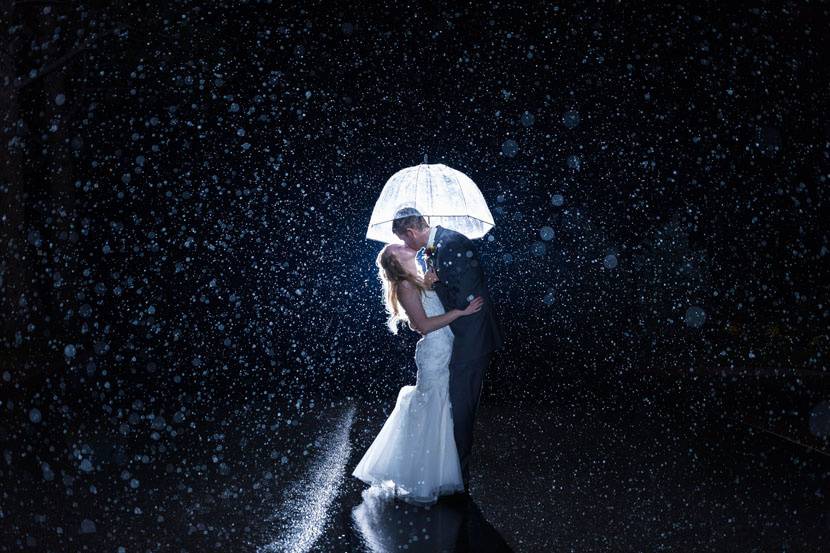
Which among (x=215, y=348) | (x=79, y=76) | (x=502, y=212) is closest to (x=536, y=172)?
(x=502, y=212)

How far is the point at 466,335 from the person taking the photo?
5359 millimetres

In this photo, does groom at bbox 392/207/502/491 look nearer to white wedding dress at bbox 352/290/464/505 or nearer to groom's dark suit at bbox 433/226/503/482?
groom's dark suit at bbox 433/226/503/482

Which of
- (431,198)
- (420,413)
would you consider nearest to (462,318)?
(420,413)

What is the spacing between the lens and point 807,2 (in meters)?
13.1

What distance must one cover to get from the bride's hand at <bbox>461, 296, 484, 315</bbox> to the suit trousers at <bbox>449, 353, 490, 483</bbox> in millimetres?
370

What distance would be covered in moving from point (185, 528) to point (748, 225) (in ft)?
49.3

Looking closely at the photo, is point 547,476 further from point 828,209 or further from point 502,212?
point 502,212

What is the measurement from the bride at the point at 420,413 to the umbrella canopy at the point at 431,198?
0.50 metres

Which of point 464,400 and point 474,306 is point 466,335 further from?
point 464,400

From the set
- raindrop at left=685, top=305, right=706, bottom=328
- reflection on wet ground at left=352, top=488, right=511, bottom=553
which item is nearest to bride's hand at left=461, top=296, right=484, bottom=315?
reflection on wet ground at left=352, top=488, right=511, bottom=553

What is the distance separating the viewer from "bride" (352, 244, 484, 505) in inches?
207

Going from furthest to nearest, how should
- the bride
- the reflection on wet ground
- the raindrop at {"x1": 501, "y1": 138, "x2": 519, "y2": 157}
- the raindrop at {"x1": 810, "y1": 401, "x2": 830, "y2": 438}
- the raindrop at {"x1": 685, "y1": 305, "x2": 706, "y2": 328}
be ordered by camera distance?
1. the raindrop at {"x1": 501, "y1": 138, "x2": 519, "y2": 157}
2. the raindrop at {"x1": 685, "y1": 305, "x2": 706, "y2": 328}
3. the raindrop at {"x1": 810, "y1": 401, "x2": 830, "y2": 438}
4. the bride
5. the reflection on wet ground

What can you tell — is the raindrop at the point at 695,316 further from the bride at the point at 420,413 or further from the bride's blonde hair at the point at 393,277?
the bride's blonde hair at the point at 393,277

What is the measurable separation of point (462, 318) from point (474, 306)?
14cm
